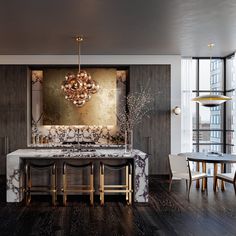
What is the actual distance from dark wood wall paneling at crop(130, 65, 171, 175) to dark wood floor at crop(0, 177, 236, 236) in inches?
76.0

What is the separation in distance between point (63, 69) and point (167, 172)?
12.9 feet

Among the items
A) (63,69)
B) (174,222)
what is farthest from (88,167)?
(63,69)

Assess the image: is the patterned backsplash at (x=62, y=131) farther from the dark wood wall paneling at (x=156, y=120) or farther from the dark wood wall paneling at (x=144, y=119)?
the dark wood wall paneling at (x=156, y=120)

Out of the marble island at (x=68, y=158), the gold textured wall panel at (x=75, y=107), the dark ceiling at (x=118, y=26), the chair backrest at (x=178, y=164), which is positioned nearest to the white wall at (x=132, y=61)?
the dark ceiling at (x=118, y=26)

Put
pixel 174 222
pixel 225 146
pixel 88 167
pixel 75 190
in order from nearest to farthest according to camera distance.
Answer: pixel 174 222, pixel 75 190, pixel 88 167, pixel 225 146

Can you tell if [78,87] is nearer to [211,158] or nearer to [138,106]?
[138,106]

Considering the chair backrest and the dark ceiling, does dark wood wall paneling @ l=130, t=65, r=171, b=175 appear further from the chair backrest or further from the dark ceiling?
the chair backrest

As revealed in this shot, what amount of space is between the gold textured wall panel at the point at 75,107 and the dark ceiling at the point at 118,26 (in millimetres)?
716

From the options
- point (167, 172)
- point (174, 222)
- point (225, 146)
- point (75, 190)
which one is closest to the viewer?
point (174, 222)

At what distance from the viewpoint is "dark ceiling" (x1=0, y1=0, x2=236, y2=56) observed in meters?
4.21

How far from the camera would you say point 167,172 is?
7660 millimetres

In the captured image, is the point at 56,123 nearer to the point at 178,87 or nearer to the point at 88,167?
the point at 88,167

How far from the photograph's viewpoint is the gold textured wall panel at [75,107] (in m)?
7.80

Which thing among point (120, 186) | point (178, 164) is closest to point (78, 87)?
point (120, 186)
